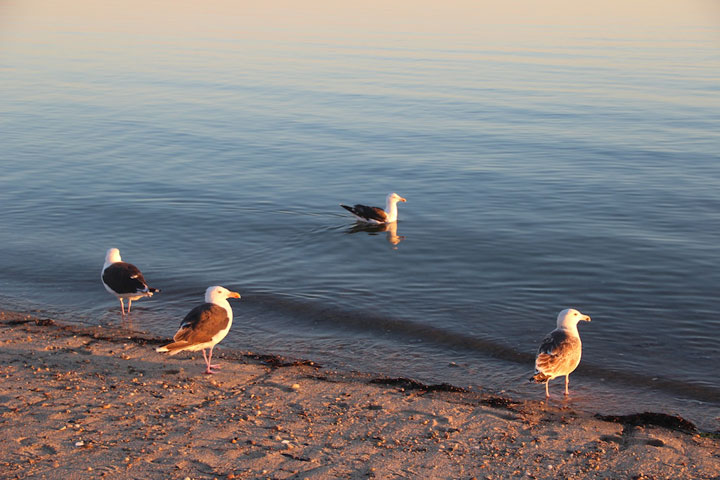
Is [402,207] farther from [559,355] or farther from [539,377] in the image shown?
[539,377]

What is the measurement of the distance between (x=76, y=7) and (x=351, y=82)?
253 feet

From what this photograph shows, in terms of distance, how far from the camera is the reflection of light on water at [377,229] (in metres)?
21.1

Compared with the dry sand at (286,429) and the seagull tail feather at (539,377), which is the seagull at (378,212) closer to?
the dry sand at (286,429)

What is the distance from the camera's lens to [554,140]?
32.3 m

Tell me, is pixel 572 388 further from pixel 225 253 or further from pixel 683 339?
pixel 225 253

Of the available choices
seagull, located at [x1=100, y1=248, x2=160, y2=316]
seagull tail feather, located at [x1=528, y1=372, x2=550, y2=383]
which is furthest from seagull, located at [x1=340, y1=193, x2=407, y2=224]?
seagull tail feather, located at [x1=528, y1=372, x2=550, y2=383]

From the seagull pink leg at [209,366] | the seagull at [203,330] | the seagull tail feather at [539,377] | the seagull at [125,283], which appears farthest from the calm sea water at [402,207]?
the seagull pink leg at [209,366]

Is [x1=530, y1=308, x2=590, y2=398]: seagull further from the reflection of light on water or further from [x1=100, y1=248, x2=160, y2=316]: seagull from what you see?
the reflection of light on water

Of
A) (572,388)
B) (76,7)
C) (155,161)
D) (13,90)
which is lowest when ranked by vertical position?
(572,388)

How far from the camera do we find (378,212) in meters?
21.6

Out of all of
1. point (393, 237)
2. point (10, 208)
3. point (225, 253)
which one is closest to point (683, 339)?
point (393, 237)

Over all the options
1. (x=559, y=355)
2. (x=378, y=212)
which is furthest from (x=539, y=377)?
(x=378, y=212)

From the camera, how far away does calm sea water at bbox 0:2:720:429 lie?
14.1 metres

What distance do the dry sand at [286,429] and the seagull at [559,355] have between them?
0.51m
